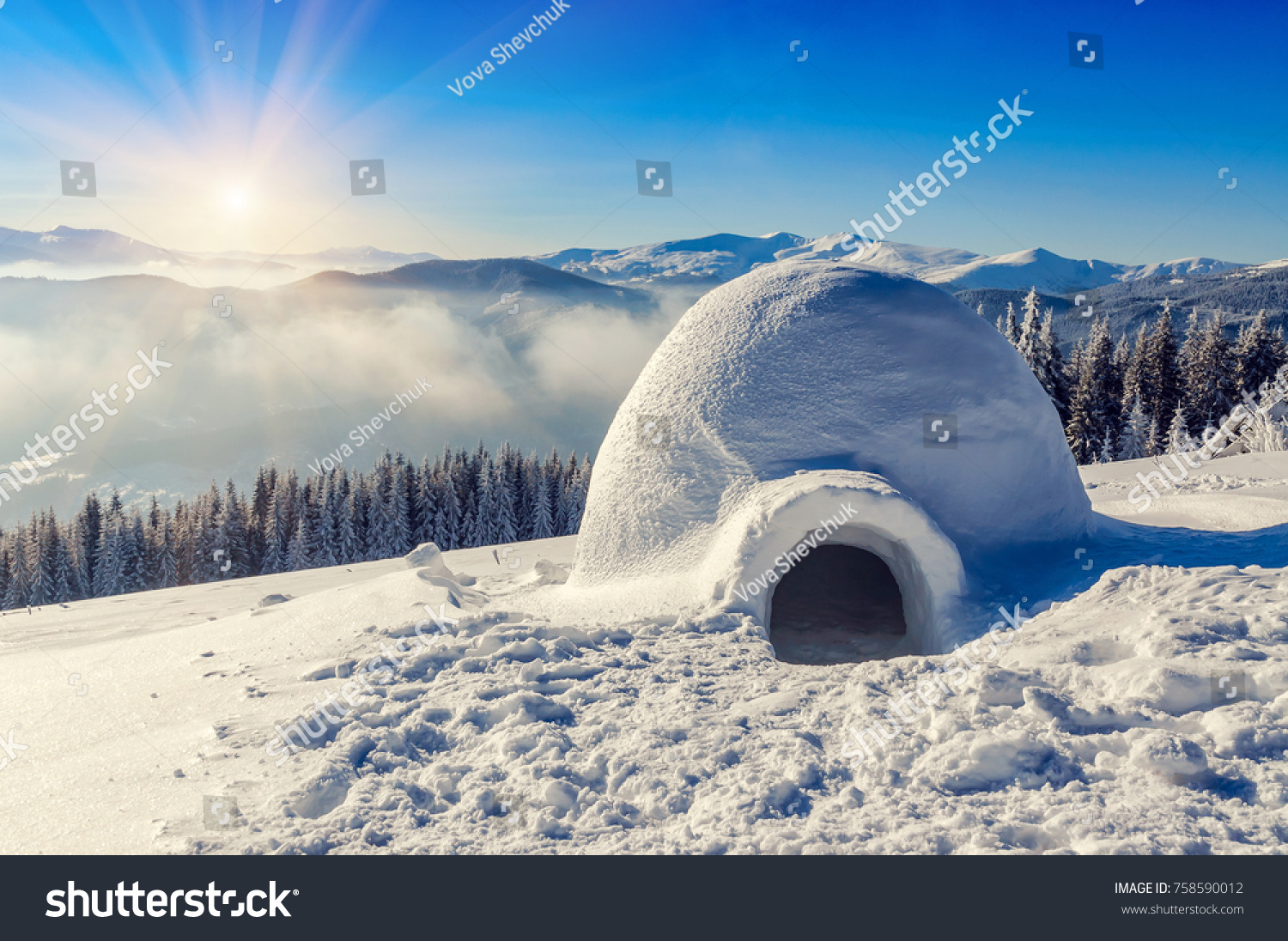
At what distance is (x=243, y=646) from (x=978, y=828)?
794 centimetres

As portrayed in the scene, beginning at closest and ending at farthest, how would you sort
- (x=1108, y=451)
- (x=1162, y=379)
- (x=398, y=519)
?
(x=1108, y=451) → (x=1162, y=379) → (x=398, y=519)

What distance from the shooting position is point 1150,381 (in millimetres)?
35969

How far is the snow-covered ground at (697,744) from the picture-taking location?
4117 millimetres

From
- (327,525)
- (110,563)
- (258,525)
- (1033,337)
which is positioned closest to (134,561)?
(110,563)

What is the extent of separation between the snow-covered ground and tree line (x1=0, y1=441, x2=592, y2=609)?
31524 mm

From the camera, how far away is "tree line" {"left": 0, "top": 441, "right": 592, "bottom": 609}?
3744 centimetres

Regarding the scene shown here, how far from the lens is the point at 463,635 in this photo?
22.9 feet

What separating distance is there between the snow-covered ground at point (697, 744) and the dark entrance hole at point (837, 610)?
211cm

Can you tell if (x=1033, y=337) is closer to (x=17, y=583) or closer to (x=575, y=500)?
(x=575, y=500)

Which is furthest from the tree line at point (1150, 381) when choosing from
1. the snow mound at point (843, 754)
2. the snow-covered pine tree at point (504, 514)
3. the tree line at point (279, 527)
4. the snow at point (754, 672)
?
the snow mound at point (843, 754)

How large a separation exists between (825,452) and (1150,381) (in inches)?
1431

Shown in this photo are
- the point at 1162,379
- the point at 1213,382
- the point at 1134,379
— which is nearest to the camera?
the point at 1213,382

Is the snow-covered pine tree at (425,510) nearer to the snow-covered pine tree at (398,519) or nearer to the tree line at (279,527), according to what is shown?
the tree line at (279,527)

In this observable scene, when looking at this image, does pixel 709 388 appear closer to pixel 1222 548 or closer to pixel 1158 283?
pixel 1222 548
